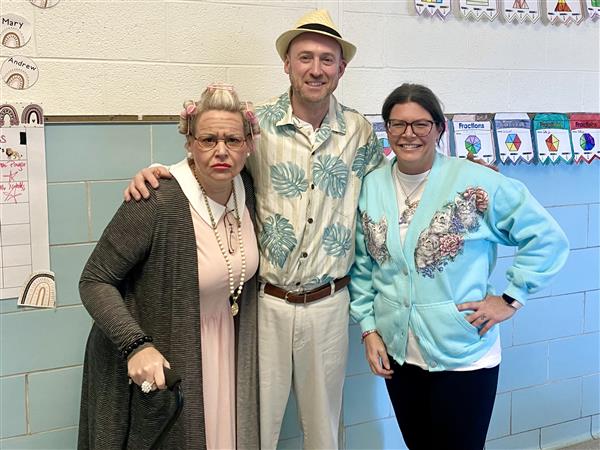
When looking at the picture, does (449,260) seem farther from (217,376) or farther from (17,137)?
(17,137)

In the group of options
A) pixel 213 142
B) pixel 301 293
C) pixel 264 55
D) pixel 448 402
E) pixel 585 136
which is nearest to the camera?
pixel 213 142

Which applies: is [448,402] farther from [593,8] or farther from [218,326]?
[593,8]

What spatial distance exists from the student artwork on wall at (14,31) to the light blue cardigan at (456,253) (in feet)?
3.90

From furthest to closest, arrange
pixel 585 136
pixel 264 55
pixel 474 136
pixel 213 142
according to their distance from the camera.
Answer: pixel 585 136 < pixel 474 136 < pixel 264 55 < pixel 213 142

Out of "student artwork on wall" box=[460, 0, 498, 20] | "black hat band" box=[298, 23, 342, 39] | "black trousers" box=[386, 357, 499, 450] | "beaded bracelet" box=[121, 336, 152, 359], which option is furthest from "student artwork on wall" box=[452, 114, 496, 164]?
"beaded bracelet" box=[121, 336, 152, 359]

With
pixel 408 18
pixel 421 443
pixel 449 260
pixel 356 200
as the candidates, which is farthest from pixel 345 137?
pixel 421 443

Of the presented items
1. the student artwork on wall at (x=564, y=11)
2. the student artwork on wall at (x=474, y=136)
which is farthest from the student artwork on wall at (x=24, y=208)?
the student artwork on wall at (x=564, y=11)

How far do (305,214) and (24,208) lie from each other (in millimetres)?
864

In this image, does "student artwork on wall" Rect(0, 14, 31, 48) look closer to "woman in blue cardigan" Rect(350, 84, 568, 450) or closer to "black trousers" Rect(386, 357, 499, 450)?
"woman in blue cardigan" Rect(350, 84, 568, 450)

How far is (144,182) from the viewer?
68.7 inches

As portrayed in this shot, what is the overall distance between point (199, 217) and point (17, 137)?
2.10 ft

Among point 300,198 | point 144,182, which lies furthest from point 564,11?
point 144,182

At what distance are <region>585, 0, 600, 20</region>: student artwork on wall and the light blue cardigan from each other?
1.35 meters

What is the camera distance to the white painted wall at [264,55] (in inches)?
78.3
